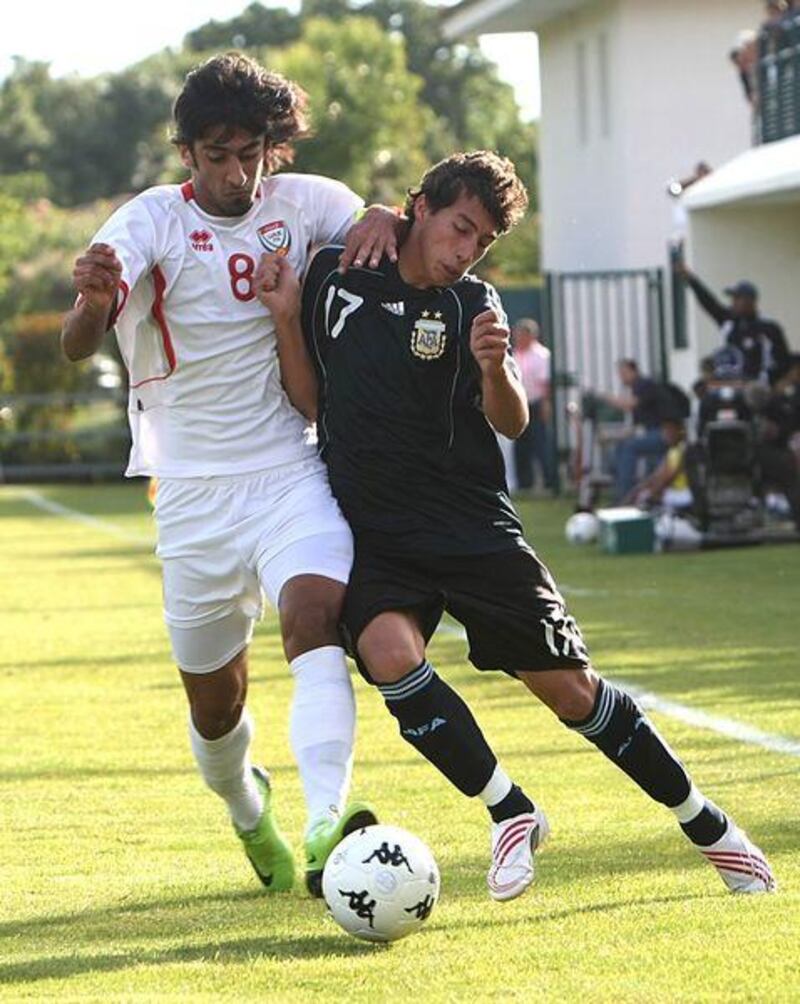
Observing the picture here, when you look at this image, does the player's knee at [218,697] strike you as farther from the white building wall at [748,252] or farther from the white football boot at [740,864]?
the white building wall at [748,252]

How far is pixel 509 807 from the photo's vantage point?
6.62 meters

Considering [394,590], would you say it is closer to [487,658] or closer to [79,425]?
[487,658]

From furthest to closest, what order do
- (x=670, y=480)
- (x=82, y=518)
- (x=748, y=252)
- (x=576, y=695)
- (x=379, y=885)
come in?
(x=82, y=518)
(x=748, y=252)
(x=670, y=480)
(x=576, y=695)
(x=379, y=885)

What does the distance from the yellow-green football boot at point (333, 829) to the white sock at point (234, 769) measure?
110cm

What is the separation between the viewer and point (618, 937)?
20.4 ft

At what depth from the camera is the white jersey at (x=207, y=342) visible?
23.0ft

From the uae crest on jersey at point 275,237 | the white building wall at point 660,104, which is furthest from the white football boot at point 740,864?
the white building wall at point 660,104

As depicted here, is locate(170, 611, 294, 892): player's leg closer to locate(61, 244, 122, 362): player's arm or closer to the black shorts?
the black shorts

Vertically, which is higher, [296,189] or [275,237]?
[296,189]

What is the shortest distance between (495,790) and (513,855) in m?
0.18

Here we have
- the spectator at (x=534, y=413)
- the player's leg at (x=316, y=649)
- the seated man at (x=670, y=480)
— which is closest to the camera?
the player's leg at (x=316, y=649)

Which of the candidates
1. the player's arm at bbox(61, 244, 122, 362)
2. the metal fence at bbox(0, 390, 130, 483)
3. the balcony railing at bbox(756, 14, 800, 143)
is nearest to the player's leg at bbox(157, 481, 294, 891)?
the player's arm at bbox(61, 244, 122, 362)

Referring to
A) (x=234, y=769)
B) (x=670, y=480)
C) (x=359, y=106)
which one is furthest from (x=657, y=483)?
(x=359, y=106)

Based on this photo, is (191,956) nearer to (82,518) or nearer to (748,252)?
(748,252)
